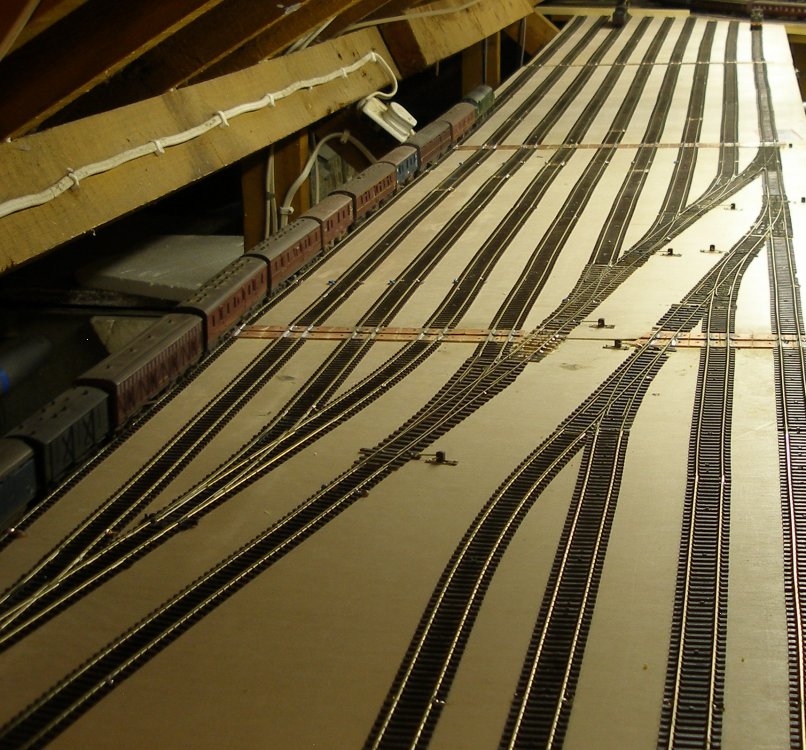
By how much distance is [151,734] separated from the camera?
67.5 inches

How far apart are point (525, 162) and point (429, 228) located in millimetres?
1319

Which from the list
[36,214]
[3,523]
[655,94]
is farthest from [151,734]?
[655,94]

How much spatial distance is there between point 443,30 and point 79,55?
4075 mm

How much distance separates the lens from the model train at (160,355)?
94.2 inches

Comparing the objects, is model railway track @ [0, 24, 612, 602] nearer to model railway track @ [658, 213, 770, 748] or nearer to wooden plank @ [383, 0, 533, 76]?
model railway track @ [658, 213, 770, 748]

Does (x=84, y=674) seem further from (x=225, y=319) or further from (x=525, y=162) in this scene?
(x=525, y=162)

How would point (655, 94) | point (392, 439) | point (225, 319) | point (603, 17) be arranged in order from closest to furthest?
point (392, 439) → point (225, 319) → point (655, 94) → point (603, 17)

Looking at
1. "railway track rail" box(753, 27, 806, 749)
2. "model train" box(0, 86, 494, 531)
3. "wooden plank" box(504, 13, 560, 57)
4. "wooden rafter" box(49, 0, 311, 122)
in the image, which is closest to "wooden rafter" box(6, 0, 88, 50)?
"model train" box(0, 86, 494, 531)

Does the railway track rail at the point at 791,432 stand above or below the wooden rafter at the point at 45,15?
below

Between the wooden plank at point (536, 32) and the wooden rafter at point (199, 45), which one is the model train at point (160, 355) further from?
the wooden plank at point (536, 32)

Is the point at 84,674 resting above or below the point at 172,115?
below

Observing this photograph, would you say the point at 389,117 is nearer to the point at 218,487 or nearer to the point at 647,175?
the point at 647,175

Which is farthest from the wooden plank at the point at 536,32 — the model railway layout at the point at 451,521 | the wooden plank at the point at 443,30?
the model railway layout at the point at 451,521

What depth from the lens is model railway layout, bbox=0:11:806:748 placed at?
178cm
